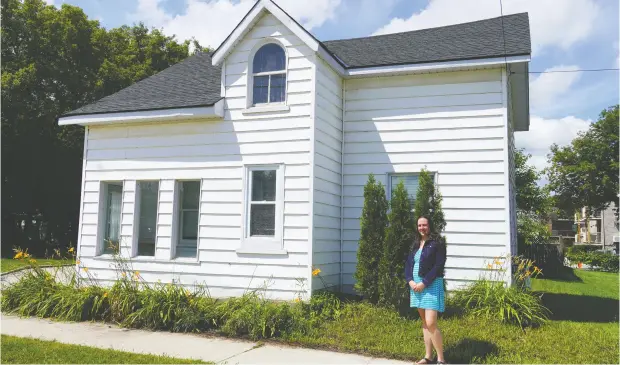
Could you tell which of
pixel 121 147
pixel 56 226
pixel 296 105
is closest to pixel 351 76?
pixel 296 105

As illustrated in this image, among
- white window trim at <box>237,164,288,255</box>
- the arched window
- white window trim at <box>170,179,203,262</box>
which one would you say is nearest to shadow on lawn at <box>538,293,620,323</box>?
white window trim at <box>237,164,288,255</box>

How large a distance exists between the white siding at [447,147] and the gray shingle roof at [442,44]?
0.41 meters

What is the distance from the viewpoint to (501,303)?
7988 mm

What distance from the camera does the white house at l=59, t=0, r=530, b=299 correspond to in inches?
375

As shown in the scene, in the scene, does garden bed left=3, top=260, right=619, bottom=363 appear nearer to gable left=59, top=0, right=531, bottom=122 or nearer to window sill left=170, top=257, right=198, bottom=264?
window sill left=170, top=257, right=198, bottom=264

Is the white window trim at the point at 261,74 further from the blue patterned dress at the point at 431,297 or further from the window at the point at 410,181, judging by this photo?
the blue patterned dress at the point at 431,297

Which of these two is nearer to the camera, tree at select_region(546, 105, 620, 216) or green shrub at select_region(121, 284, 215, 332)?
green shrub at select_region(121, 284, 215, 332)

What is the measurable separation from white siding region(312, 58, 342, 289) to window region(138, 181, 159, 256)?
388 cm

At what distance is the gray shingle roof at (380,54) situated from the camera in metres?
10.2

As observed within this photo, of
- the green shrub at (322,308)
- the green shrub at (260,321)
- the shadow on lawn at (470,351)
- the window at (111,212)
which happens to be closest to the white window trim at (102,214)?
the window at (111,212)

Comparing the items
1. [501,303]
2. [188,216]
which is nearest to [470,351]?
[501,303]

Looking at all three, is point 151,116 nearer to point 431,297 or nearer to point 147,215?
point 147,215

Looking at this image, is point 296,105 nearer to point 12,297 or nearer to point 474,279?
point 474,279

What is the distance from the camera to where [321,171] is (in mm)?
9656
